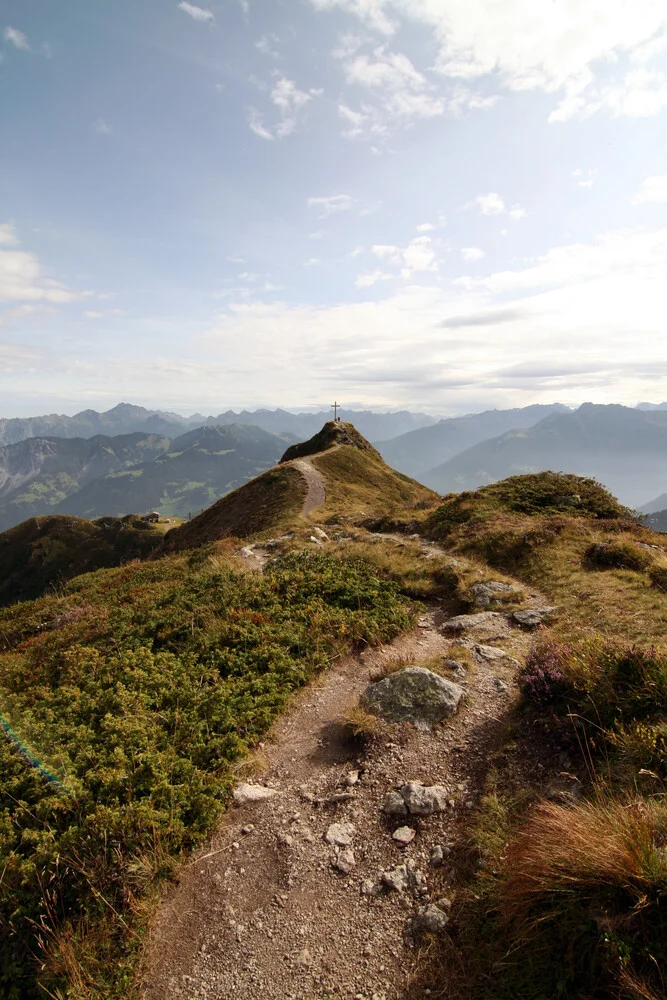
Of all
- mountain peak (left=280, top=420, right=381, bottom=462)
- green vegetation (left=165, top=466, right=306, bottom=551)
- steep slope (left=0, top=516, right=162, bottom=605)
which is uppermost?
mountain peak (left=280, top=420, right=381, bottom=462)

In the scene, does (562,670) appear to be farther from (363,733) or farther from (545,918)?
(545,918)

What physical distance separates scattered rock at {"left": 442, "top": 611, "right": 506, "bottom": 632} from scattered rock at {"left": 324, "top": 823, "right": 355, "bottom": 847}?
22.0 feet

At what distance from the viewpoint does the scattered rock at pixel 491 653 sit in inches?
384

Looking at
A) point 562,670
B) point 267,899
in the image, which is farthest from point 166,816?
point 562,670

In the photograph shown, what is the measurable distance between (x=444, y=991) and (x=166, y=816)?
12.3ft

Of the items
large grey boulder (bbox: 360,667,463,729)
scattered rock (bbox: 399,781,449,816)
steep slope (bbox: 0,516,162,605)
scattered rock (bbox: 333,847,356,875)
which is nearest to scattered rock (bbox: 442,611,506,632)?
large grey boulder (bbox: 360,667,463,729)

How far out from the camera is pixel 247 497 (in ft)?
169

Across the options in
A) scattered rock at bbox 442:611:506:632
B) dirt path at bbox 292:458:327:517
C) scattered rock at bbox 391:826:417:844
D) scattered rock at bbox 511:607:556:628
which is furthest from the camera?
dirt path at bbox 292:458:327:517

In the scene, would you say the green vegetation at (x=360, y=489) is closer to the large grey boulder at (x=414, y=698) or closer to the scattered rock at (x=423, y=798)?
the large grey boulder at (x=414, y=698)

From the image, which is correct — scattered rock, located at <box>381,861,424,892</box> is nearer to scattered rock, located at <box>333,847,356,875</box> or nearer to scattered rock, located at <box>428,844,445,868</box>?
scattered rock, located at <box>428,844,445,868</box>

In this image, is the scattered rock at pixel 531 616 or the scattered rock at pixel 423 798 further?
the scattered rock at pixel 531 616

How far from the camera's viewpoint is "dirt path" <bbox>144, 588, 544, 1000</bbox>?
Answer: 4297 millimetres

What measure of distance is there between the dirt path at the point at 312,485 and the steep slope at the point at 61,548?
5680 centimetres

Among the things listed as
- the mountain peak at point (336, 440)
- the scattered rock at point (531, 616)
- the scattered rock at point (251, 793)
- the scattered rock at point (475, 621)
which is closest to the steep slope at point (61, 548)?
the mountain peak at point (336, 440)
